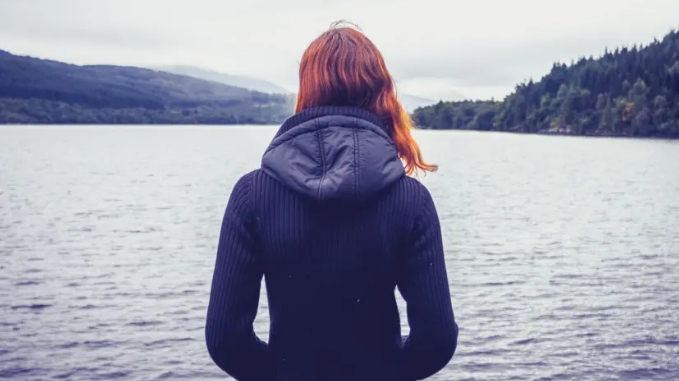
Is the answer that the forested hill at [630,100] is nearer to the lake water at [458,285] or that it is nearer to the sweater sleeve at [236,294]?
the lake water at [458,285]

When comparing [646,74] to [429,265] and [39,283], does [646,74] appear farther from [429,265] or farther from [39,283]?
[429,265]

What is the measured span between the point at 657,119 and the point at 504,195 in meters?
118

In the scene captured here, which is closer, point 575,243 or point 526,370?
point 526,370

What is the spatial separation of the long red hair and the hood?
0.35 feet

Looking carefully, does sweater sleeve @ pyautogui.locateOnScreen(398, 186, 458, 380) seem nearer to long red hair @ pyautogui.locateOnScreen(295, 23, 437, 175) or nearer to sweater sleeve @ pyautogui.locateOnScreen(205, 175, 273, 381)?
long red hair @ pyautogui.locateOnScreen(295, 23, 437, 175)

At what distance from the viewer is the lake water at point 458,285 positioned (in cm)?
1619

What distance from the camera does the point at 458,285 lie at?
23.0m

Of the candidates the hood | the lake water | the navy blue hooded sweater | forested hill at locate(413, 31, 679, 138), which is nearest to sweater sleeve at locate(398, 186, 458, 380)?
the navy blue hooded sweater

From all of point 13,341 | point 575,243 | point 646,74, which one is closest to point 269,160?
point 13,341

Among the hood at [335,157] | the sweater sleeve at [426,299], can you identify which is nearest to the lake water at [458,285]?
the sweater sleeve at [426,299]

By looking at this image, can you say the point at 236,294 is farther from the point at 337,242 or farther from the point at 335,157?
the point at 335,157

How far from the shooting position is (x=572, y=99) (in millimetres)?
189250

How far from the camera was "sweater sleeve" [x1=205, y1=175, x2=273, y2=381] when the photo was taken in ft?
9.85

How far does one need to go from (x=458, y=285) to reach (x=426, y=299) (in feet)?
66.8
